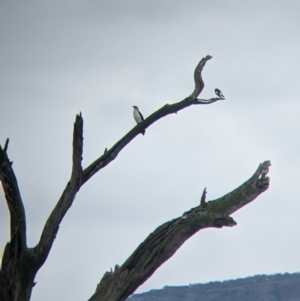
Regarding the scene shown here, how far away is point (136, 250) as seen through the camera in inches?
902

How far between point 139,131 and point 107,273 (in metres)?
2.48

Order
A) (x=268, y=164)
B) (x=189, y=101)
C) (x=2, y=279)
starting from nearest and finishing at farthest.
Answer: (x=268, y=164) < (x=2, y=279) < (x=189, y=101)

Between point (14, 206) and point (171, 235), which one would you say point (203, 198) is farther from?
point (14, 206)

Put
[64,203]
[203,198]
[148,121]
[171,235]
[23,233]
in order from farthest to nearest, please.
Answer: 1. [148,121]
2. [64,203]
3. [23,233]
4. [203,198]
5. [171,235]

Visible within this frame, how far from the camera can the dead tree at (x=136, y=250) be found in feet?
73.4

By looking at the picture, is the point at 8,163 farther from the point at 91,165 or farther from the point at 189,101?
the point at 189,101

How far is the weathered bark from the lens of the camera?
22.2 meters

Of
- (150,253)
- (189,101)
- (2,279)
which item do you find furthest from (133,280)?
(189,101)

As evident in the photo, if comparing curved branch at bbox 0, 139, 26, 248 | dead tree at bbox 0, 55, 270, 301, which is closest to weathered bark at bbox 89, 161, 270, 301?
dead tree at bbox 0, 55, 270, 301

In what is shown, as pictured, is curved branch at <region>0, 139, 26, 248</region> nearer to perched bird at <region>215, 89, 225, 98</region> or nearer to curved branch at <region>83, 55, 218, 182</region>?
curved branch at <region>83, 55, 218, 182</region>

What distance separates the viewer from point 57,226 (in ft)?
77.4

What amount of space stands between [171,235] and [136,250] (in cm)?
61

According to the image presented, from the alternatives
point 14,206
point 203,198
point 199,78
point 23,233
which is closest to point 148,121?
point 199,78

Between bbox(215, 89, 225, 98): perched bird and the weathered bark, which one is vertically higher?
bbox(215, 89, 225, 98): perched bird
